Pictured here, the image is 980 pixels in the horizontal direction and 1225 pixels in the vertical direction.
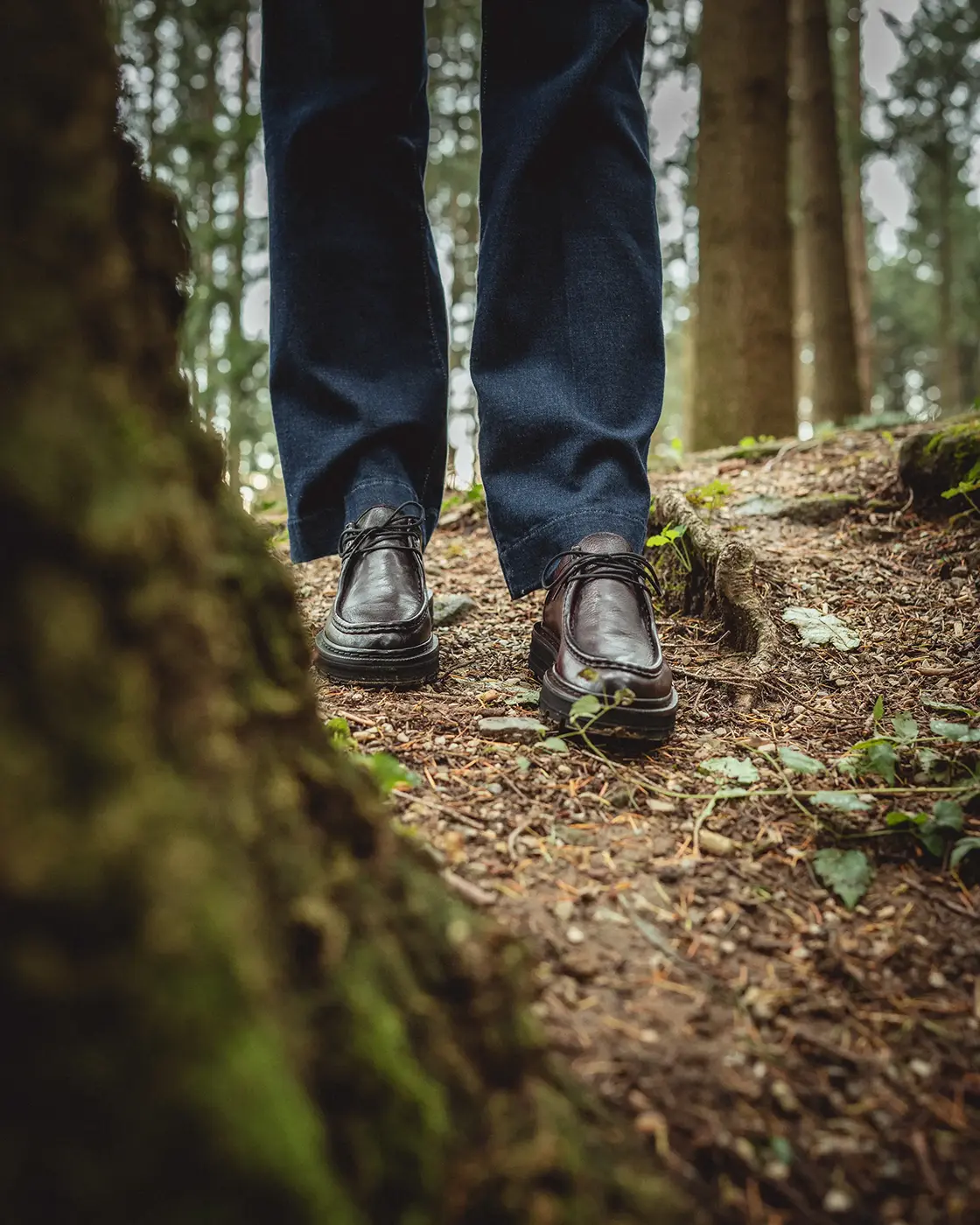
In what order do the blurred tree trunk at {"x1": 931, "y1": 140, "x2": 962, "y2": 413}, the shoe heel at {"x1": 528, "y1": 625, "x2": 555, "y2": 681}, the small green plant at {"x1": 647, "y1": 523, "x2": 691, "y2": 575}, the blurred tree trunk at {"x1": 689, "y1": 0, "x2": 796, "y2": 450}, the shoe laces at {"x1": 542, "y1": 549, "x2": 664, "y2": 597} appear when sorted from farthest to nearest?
1. the blurred tree trunk at {"x1": 931, "y1": 140, "x2": 962, "y2": 413}
2. the blurred tree trunk at {"x1": 689, "y1": 0, "x2": 796, "y2": 450}
3. the small green plant at {"x1": 647, "y1": 523, "x2": 691, "y2": 575}
4. the shoe heel at {"x1": 528, "y1": 625, "x2": 555, "y2": 681}
5. the shoe laces at {"x1": 542, "y1": 549, "x2": 664, "y2": 597}

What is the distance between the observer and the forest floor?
0.79 metres

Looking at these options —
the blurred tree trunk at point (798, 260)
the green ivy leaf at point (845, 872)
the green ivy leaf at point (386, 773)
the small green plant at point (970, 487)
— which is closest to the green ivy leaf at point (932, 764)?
the green ivy leaf at point (845, 872)

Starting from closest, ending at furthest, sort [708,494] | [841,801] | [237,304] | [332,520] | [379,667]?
1. [841,801]
2. [379,667]
3. [332,520]
4. [708,494]
5. [237,304]

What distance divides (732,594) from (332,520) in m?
1.08

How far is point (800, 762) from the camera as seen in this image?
1.34 meters

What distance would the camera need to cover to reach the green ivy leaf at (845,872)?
3.65 feet

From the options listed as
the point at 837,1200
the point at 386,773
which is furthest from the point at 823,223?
the point at 837,1200

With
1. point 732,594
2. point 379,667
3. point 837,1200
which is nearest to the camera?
point 837,1200

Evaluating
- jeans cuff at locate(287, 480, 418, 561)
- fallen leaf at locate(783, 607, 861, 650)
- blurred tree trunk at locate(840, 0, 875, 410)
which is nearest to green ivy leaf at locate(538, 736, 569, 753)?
jeans cuff at locate(287, 480, 418, 561)

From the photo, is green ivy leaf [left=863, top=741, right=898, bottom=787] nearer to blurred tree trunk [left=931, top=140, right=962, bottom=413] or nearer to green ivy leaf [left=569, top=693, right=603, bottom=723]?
green ivy leaf [left=569, top=693, right=603, bottom=723]

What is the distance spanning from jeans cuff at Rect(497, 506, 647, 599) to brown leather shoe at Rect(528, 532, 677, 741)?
0.08ft

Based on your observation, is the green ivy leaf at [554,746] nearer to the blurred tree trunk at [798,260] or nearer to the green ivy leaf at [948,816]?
the green ivy leaf at [948,816]

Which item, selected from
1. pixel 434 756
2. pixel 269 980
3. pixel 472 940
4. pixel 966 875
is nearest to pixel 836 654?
pixel 966 875

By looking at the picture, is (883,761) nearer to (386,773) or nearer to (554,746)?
(554,746)
